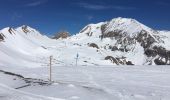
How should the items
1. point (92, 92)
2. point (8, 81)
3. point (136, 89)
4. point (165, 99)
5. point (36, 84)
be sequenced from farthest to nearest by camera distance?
1. point (8, 81)
2. point (36, 84)
3. point (136, 89)
4. point (92, 92)
5. point (165, 99)

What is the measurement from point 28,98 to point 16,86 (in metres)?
8.16

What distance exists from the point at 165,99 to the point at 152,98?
0.93 m

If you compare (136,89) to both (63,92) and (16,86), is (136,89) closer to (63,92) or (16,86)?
(63,92)

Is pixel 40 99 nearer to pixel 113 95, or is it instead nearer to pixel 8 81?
pixel 113 95

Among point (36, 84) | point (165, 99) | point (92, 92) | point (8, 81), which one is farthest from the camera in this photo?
point (8, 81)

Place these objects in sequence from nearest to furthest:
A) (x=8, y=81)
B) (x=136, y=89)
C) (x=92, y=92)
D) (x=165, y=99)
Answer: (x=165, y=99) → (x=92, y=92) → (x=136, y=89) → (x=8, y=81)

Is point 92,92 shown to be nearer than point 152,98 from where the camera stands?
No

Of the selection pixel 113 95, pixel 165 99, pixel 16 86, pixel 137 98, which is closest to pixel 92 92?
pixel 113 95

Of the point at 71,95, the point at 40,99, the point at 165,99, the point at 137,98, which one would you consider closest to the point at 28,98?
the point at 40,99

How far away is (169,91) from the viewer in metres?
30.0

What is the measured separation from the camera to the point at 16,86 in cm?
3375

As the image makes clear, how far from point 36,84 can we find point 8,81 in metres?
4.82

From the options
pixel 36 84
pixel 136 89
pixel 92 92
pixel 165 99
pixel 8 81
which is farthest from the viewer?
pixel 8 81

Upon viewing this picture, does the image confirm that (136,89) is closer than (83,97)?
No
